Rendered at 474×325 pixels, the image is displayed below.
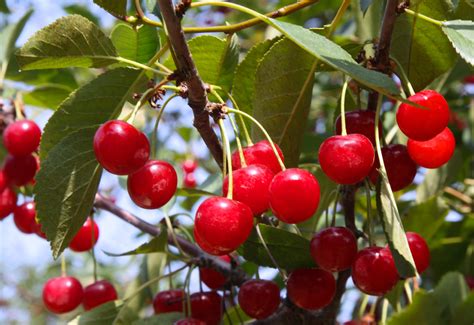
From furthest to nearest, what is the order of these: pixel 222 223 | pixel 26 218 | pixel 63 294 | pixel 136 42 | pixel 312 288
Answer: pixel 26 218, pixel 63 294, pixel 136 42, pixel 312 288, pixel 222 223

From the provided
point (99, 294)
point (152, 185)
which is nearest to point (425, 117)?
point (152, 185)

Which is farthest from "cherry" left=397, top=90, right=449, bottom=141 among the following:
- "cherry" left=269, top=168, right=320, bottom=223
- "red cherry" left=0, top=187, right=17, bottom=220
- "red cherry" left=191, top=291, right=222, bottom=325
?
"red cherry" left=0, top=187, right=17, bottom=220

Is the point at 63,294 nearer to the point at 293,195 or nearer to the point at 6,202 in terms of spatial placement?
the point at 6,202

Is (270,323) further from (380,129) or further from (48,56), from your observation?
(48,56)

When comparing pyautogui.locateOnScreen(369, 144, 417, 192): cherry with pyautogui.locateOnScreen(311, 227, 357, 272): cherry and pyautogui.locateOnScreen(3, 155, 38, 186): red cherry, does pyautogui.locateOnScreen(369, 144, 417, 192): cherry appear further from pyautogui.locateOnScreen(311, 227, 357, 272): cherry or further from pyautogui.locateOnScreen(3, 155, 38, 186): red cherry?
pyautogui.locateOnScreen(3, 155, 38, 186): red cherry

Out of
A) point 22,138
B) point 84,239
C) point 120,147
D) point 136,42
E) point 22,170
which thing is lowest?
point 84,239

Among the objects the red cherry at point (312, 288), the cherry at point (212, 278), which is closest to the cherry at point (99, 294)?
the cherry at point (212, 278)
